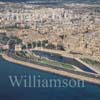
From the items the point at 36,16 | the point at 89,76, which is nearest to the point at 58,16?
the point at 36,16

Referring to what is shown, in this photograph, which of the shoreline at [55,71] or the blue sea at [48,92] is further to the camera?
the shoreline at [55,71]

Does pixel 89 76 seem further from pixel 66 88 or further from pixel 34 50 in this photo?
pixel 34 50

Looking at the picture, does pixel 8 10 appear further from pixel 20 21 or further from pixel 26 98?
pixel 26 98

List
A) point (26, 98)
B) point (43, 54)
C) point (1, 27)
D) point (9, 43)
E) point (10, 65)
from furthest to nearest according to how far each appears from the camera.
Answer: point (1, 27)
point (9, 43)
point (43, 54)
point (10, 65)
point (26, 98)

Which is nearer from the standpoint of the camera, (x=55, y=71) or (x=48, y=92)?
(x=48, y=92)

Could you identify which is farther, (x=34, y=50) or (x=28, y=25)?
(x=28, y=25)

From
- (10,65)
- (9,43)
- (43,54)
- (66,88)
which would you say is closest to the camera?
(66,88)

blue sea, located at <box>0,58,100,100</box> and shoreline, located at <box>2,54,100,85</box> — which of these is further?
shoreline, located at <box>2,54,100,85</box>

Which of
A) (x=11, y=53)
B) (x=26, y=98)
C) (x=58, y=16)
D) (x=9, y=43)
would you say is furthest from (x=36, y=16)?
(x=26, y=98)

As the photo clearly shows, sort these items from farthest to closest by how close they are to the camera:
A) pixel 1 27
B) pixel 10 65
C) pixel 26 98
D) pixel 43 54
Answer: pixel 1 27 < pixel 43 54 < pixel 10 65 < pixel 26 98
